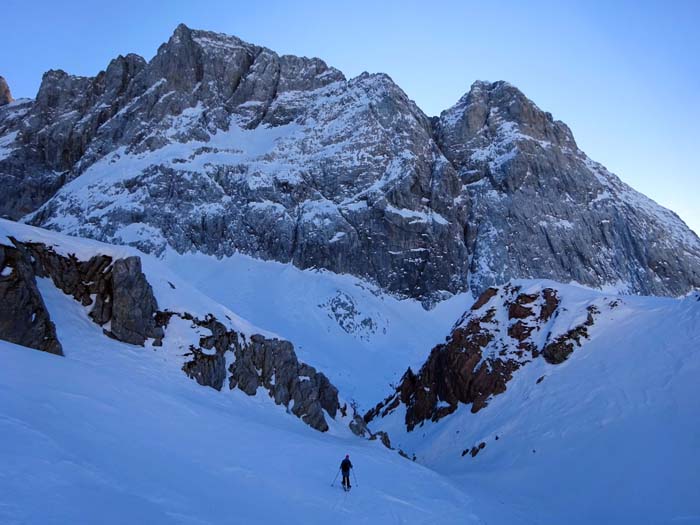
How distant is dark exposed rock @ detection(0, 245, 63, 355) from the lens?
846 inches

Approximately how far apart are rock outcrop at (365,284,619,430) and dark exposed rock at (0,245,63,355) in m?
26.0

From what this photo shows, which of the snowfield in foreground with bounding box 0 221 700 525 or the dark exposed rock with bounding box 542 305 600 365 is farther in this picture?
the dark exposed rock with bounding box 542 305 600 365

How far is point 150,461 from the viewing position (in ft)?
42.3

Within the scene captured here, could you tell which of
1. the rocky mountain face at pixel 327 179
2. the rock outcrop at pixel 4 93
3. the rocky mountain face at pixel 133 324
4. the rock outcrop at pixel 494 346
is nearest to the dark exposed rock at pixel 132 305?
the rocky mountain face at pixel 133 324

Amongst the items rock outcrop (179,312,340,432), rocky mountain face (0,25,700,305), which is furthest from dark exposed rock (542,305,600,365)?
rocky mountain face (0,25,700,305)

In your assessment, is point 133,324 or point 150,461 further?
point 133,324

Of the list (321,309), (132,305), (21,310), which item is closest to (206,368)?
(132,305)

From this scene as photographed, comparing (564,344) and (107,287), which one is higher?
(564,344)

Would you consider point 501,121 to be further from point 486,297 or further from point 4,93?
point 4,93

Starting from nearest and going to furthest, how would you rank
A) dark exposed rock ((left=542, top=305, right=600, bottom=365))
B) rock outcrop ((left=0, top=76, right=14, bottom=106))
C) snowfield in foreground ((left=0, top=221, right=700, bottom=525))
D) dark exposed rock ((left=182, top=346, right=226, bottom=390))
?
snowfield in foreground ((left=0, top=221, right=700, bottom=525)), dark exposed rock ((left=182, top=346, right=226, bottom=390)), dark exposed rock ((left=542, top=305, right=600, bottom=365)), rock outcrop ((left=0, top=76, right=14, bottom=106))

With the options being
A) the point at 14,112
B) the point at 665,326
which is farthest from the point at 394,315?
the point at 14,112

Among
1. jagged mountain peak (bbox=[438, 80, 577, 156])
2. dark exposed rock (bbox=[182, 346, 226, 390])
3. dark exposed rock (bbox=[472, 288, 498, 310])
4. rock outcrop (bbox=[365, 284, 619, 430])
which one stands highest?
jagged mountain peak (bbox=[438, 80, 577, 156])

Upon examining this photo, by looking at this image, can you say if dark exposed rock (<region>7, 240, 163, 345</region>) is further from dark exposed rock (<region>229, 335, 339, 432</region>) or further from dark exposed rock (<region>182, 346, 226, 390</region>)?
dark exposed rock (<region>229, 335, 339, 432</region>)

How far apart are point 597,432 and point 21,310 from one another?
25871 millimetres
